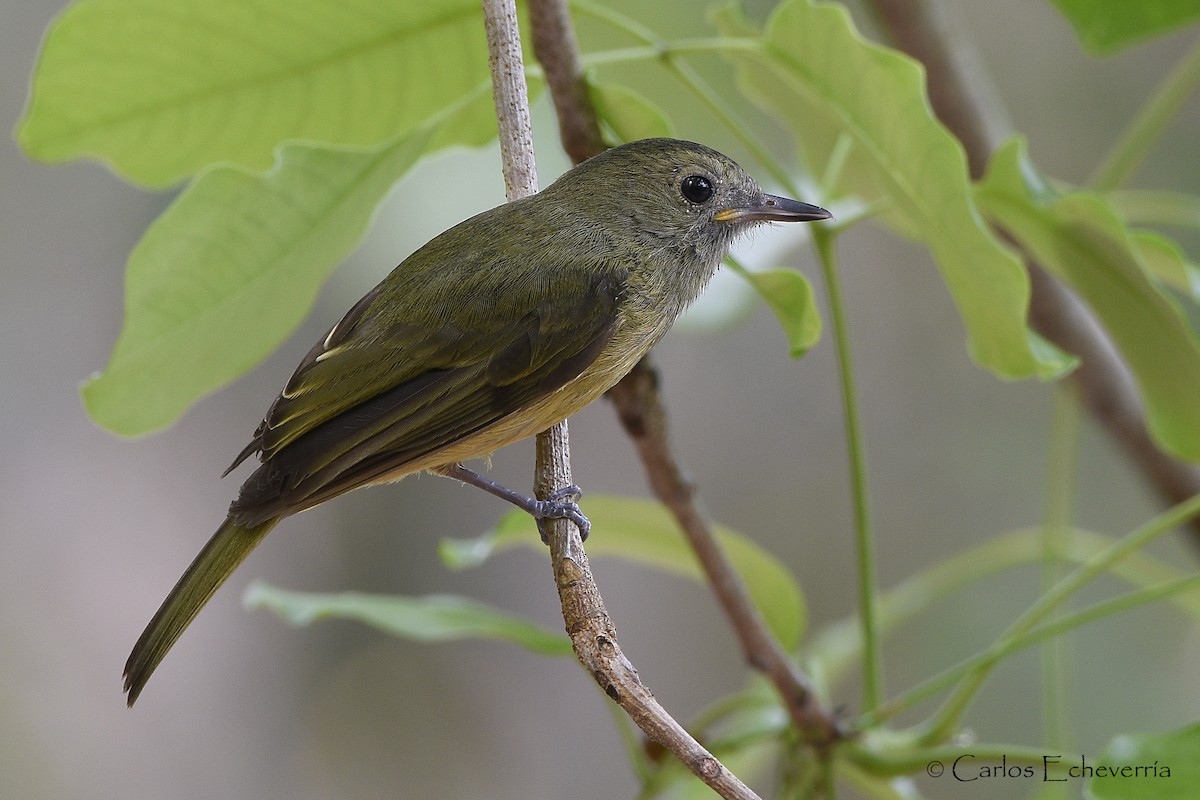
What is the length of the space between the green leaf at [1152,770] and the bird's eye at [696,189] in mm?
1207

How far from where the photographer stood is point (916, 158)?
5.36 feet

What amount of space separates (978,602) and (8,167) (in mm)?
5067

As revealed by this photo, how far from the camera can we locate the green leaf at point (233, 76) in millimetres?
1858

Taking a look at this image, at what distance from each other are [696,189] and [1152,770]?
1.28 m

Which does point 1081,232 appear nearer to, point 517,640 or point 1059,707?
point 1059,707

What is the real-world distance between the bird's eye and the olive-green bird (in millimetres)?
93

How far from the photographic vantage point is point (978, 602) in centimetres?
541

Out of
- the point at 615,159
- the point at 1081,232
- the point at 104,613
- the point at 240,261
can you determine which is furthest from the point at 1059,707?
the point at 104,613

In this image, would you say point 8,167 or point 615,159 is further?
point 8,167

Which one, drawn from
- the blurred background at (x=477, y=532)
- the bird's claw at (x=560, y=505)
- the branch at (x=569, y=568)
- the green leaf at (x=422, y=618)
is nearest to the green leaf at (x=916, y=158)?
the branch at (x=569, y=568)

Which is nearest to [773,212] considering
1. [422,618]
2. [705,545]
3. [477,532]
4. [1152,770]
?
[705,545]

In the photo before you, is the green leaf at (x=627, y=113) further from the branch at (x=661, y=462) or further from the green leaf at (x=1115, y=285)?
the green leaf at (x=1115, y=285)

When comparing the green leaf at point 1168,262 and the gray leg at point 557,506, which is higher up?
the green leaf at point 1168,262

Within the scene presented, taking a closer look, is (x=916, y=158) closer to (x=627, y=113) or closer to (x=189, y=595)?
(x=627, y=113)
